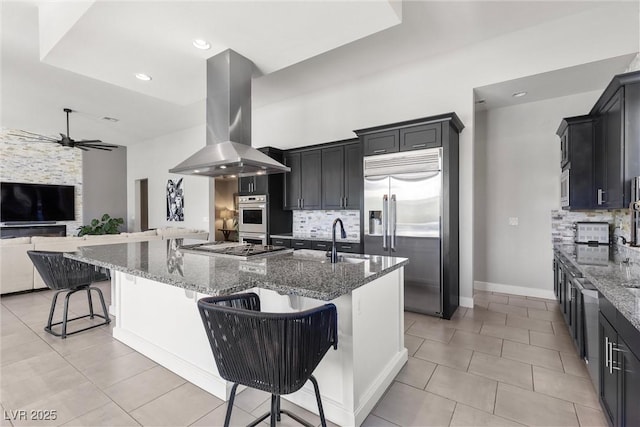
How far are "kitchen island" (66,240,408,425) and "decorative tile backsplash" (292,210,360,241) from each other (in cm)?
215

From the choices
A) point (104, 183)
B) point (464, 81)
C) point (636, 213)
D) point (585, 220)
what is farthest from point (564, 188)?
point (104, 183)

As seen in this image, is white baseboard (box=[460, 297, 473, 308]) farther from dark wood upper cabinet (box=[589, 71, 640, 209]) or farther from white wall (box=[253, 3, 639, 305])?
dark wood upper cabinet (box=[589, 71, 640, 209])

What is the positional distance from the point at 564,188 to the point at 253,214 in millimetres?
4344

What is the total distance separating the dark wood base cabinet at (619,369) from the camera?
130 cm

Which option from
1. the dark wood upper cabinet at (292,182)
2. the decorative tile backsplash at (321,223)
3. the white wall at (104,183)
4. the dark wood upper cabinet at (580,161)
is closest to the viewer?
the dark wood upper cabinet at (580,161)

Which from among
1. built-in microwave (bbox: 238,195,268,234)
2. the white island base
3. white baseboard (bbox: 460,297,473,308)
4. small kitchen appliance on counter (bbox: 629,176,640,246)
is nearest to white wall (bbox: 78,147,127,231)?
built-in microwave (bbox: 238,195,268,234)

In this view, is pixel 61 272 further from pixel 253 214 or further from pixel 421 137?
pixel 421 137

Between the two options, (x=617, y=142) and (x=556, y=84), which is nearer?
(x=617, y=142)

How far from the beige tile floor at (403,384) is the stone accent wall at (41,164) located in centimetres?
643

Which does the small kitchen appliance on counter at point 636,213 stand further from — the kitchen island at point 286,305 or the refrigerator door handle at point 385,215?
the refrigerator door handle at point 385,215

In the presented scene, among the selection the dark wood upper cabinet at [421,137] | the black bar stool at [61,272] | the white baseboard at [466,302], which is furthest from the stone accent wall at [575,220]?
the black bar stool at [61,272]

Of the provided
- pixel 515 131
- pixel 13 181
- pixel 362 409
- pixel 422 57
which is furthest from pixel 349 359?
pixel 13 181

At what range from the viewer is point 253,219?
523 cm

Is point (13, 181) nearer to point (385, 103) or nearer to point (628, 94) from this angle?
point (385, 103)
